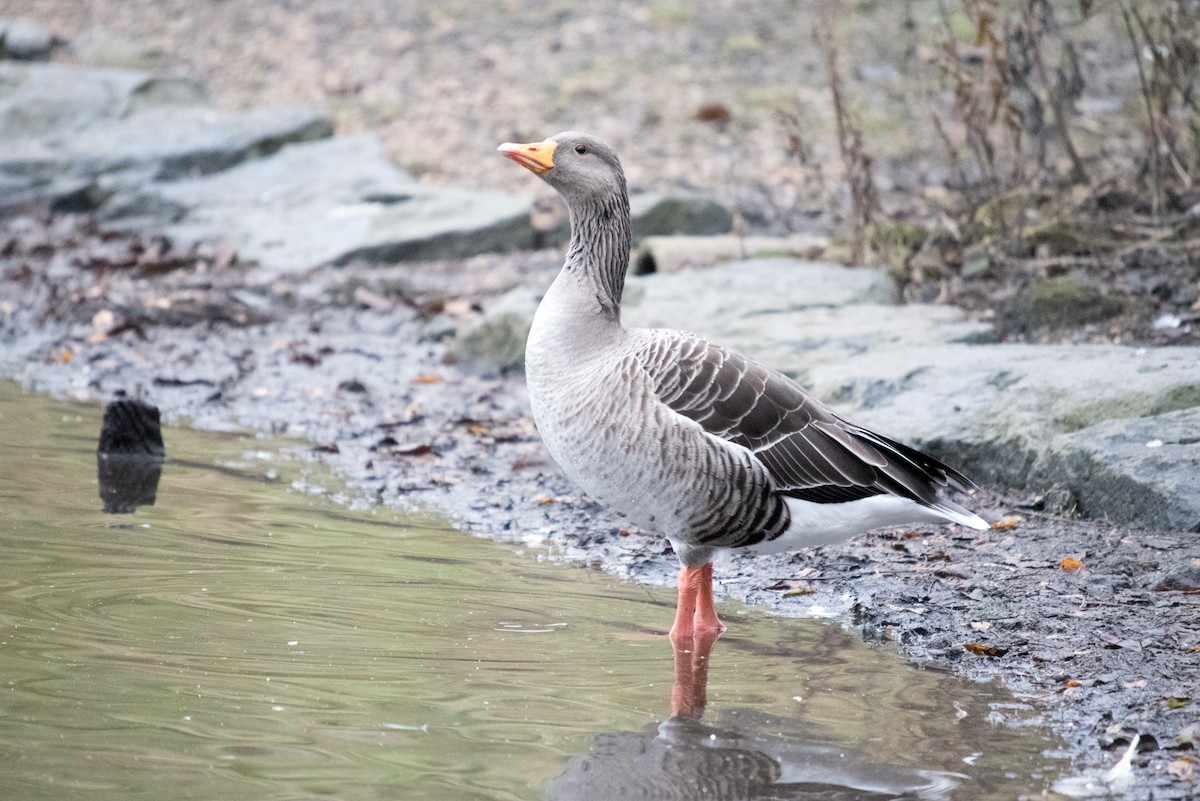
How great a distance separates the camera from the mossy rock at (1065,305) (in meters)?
8.29

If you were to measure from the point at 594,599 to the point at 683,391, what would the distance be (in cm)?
99

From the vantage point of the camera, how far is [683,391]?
4.90m

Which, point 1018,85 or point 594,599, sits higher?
point 1018,85

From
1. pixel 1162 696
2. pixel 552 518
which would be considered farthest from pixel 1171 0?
pixel 1162 696

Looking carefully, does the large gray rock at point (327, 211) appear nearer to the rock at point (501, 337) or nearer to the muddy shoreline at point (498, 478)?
the muddy shoreline at point (498, 478)

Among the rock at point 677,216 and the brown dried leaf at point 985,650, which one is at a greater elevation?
the rock at point 677,216

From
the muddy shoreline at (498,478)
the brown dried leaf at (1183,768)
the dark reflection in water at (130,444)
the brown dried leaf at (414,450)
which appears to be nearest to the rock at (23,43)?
the muddy shoreline at (498,478)

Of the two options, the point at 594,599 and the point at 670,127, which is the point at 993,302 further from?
the point at 670,127

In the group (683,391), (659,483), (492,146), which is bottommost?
(659,483)

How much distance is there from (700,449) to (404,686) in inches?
54.9

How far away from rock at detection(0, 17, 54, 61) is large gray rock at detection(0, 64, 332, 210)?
→ 45.6 inches

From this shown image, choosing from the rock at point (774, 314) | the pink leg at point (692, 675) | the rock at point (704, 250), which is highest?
the rock at point (704, 250)

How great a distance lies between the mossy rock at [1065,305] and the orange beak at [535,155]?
165 inches

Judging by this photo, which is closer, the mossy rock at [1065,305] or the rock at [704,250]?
the mossy rock at [1065,305]
